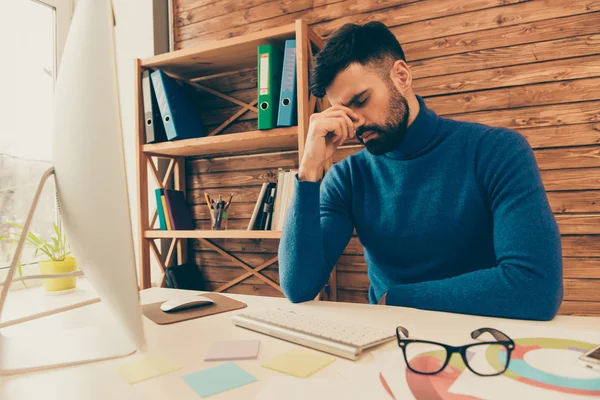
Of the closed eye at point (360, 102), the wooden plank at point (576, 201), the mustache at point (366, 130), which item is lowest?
the wooden plank at point (576, 201)

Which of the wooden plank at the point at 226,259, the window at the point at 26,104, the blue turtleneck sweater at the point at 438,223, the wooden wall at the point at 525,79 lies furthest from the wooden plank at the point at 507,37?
the window at the point at 26,104

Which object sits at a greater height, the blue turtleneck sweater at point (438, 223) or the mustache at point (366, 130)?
the mustache at point (366, 130)

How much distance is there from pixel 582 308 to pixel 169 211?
75.5 inches

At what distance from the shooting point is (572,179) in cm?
155

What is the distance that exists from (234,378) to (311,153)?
2.48ft

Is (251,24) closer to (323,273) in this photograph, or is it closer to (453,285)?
(323,273)

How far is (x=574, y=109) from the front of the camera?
5.05ft

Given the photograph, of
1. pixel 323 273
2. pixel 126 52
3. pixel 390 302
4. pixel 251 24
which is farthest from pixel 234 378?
pixel 126 52

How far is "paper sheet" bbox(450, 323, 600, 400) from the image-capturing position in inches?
17.3

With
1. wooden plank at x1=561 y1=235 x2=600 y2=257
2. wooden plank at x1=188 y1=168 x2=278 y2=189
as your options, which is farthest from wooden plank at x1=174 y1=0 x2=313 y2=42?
wooden plank at x1=561 y1=235 x2=600 y2=257

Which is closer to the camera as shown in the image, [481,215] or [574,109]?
[481,215]

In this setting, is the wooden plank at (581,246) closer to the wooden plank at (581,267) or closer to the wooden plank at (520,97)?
the wooden plank at (581,267)

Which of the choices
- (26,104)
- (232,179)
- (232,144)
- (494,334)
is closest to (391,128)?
(494,334)

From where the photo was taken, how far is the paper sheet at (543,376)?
0.44 metres
